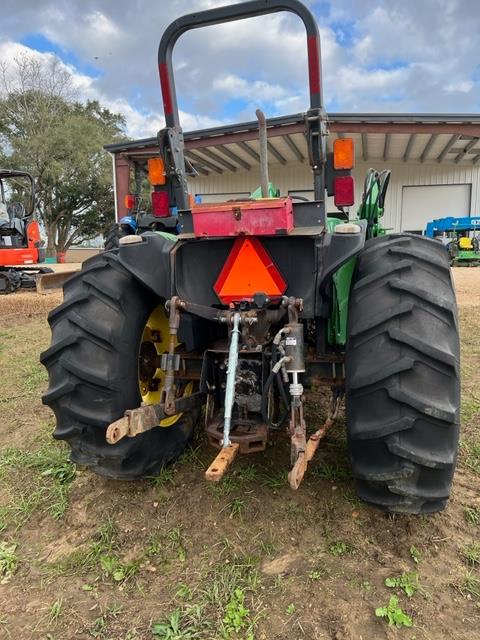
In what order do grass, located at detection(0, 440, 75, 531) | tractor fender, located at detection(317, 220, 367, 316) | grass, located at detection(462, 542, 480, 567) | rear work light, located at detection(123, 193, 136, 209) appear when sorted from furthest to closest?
rear work light, located at detection(123, 193, 136, 209) → grass, located at detection(0, 440, 75, 531) → tractor fender, located at detection(317, 220, 367, 316) → grass, located at detection(462, 542, 480, 567)

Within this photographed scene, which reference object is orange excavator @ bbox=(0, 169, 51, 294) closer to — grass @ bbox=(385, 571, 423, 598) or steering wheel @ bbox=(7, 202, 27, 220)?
steering wheel @ bbox=(7, 202, 27, 220)

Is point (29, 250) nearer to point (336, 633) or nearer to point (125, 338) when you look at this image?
point (125, 338)

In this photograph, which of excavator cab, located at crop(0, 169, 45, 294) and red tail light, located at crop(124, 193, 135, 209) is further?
excavator cab, located at crop(0, 169, 45, 294)

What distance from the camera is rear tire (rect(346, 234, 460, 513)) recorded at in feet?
6.04

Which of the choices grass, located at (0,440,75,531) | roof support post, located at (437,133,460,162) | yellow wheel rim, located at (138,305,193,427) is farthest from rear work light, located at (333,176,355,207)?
roof support post, located at (437,133,460,162)

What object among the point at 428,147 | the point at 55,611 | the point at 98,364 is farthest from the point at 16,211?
the point at 428,147

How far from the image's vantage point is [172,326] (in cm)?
213

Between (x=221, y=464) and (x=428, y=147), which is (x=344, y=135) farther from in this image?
(x=221, y=464)

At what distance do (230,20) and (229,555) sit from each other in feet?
8.13

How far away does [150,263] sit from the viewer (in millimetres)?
2367

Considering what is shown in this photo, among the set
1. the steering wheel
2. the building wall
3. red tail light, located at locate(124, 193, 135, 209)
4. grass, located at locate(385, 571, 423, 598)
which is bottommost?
grass, located at locate(385, 571, 423, 598)

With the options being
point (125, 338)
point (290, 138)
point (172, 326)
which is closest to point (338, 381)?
point (172, 326)

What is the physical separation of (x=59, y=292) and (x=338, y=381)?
800 centimetres

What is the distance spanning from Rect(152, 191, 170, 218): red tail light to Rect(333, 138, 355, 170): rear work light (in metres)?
1.00
